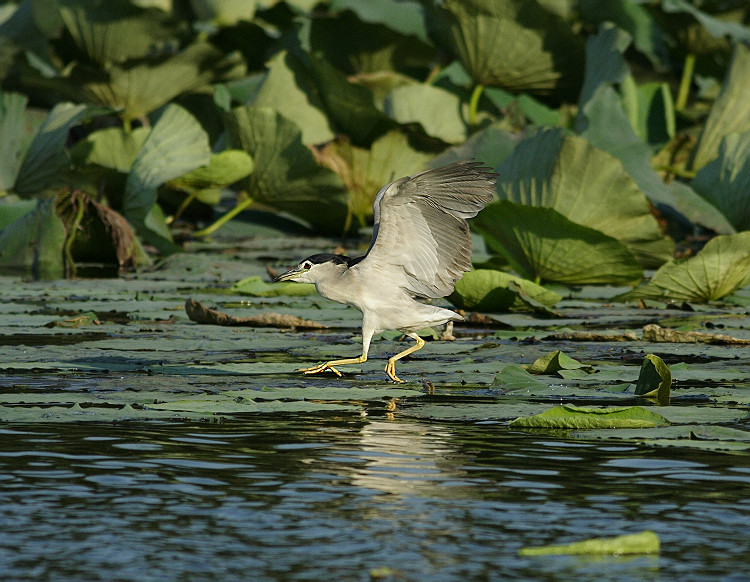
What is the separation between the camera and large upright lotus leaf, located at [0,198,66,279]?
348 inches

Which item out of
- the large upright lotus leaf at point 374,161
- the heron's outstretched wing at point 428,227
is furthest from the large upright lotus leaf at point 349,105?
the heron's outstretched wing at point 428,227

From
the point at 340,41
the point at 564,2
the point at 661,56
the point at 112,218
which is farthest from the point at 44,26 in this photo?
the point at 661,56

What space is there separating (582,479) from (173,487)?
1.24 meters

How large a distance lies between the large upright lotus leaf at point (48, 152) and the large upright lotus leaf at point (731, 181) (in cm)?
530

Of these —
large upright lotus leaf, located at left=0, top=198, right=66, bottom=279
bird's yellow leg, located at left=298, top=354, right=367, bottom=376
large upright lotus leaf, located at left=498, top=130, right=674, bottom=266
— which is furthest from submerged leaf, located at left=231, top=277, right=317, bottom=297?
bird's yellow leg, located at left=298, top=354, right=367, bottom=376

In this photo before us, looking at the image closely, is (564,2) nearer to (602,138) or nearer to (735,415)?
(602,138)

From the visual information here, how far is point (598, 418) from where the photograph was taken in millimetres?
4422

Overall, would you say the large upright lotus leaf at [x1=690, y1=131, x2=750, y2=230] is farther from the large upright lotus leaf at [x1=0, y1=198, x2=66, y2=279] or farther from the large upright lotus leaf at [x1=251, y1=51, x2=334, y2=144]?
the large upright lotus leaf at [x1=0, y1=198, x2=66, y2=279]

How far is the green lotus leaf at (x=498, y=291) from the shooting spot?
→ 7.37 m

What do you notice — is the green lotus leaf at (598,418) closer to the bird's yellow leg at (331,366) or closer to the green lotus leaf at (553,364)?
the green lotus leaf at (553,364)

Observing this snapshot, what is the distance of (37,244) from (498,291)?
356cm

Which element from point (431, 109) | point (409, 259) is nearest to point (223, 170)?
point (431, 109)

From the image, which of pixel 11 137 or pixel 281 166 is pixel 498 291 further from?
pixel 11 137

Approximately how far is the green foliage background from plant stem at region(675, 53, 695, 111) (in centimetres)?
3
